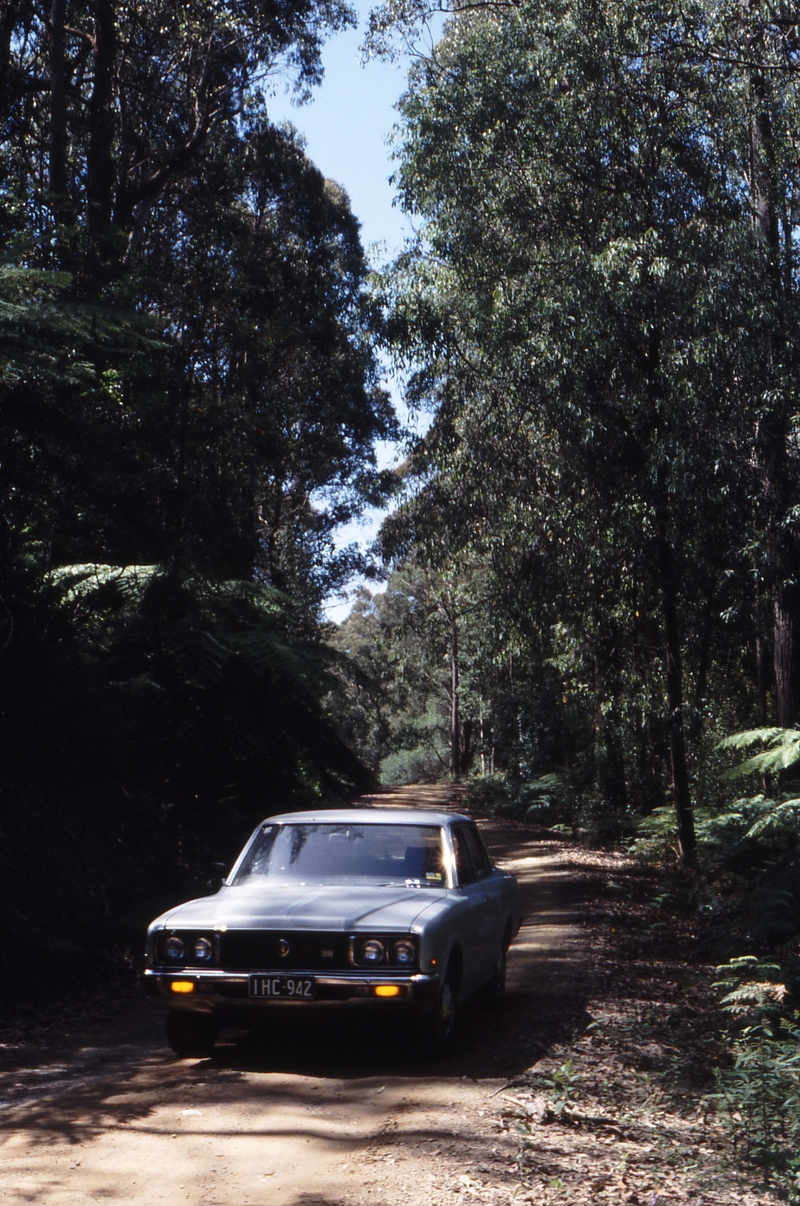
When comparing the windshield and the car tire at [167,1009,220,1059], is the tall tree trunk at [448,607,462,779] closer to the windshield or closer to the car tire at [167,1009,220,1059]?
the windshield

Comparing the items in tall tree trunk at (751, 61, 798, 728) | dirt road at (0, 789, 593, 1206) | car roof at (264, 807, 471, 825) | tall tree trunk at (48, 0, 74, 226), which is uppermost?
tall tree trunk at (48, 0, 74, 226)

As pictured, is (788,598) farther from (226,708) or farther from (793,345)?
(226,708)

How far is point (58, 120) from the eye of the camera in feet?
54.2

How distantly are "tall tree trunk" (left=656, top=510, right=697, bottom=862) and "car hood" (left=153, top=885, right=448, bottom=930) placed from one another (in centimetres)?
915

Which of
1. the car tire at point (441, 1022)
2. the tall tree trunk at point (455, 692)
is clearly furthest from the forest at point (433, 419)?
the tall tree trunk at point (455, 692)

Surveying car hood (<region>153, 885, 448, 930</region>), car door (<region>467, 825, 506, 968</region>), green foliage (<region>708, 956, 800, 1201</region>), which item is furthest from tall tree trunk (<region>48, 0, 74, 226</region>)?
green foliage (<region>708, 956, 800, 1201</region>)

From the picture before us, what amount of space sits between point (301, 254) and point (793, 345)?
44.5 feet

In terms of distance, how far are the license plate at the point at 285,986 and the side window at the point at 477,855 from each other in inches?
84.6

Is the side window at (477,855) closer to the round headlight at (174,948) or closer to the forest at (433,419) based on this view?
the round headlight at (174,948)

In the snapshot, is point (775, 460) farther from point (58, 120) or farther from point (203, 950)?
point (58, 120)

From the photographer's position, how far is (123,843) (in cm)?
1079

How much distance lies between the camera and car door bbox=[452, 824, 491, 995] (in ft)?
21.6

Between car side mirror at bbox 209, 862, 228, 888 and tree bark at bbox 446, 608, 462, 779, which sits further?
tree bark at bbox 446, 608, 462, 779

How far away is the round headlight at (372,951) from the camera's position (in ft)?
18.7
